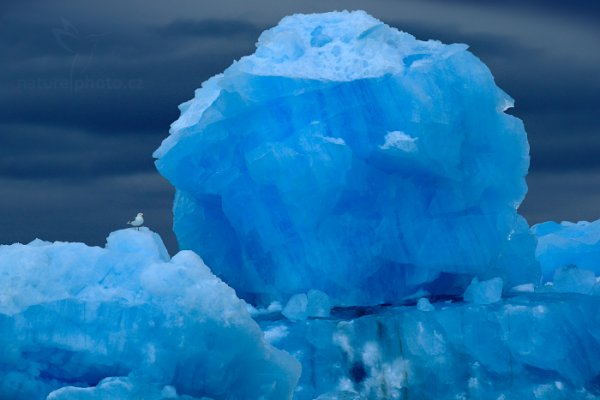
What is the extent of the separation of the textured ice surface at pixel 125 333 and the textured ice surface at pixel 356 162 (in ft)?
11.3

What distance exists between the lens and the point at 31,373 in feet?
45.2

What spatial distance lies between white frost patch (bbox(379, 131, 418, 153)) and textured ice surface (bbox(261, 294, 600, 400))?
1788 mm

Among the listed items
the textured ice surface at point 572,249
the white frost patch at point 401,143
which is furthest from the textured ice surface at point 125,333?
the textured ice surface at point 572,249

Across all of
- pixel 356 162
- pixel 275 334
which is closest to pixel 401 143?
pixel 356 162

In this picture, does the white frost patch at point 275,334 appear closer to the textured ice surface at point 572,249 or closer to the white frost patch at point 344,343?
the white frost patch at point 344,343

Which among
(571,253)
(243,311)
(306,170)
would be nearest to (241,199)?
(306,170)

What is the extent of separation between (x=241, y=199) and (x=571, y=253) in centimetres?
551

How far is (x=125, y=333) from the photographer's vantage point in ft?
44.8

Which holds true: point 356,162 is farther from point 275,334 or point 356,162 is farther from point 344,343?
point 275,334

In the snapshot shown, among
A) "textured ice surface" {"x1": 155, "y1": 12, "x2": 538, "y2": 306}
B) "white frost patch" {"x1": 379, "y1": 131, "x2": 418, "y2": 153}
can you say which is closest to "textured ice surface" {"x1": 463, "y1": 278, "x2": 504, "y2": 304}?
"textured ice surface" {"x1": 155, "y1": 12, "x2": 538, "y2": 306}

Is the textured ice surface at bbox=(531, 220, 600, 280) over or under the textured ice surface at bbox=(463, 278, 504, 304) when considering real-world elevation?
under

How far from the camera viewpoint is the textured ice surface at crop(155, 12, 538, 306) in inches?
679

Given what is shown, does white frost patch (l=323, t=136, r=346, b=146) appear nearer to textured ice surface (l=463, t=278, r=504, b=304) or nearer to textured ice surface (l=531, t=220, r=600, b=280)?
textured ice surface (l=463, t=278, r=504, b=304)

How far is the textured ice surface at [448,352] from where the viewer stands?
16281mm
